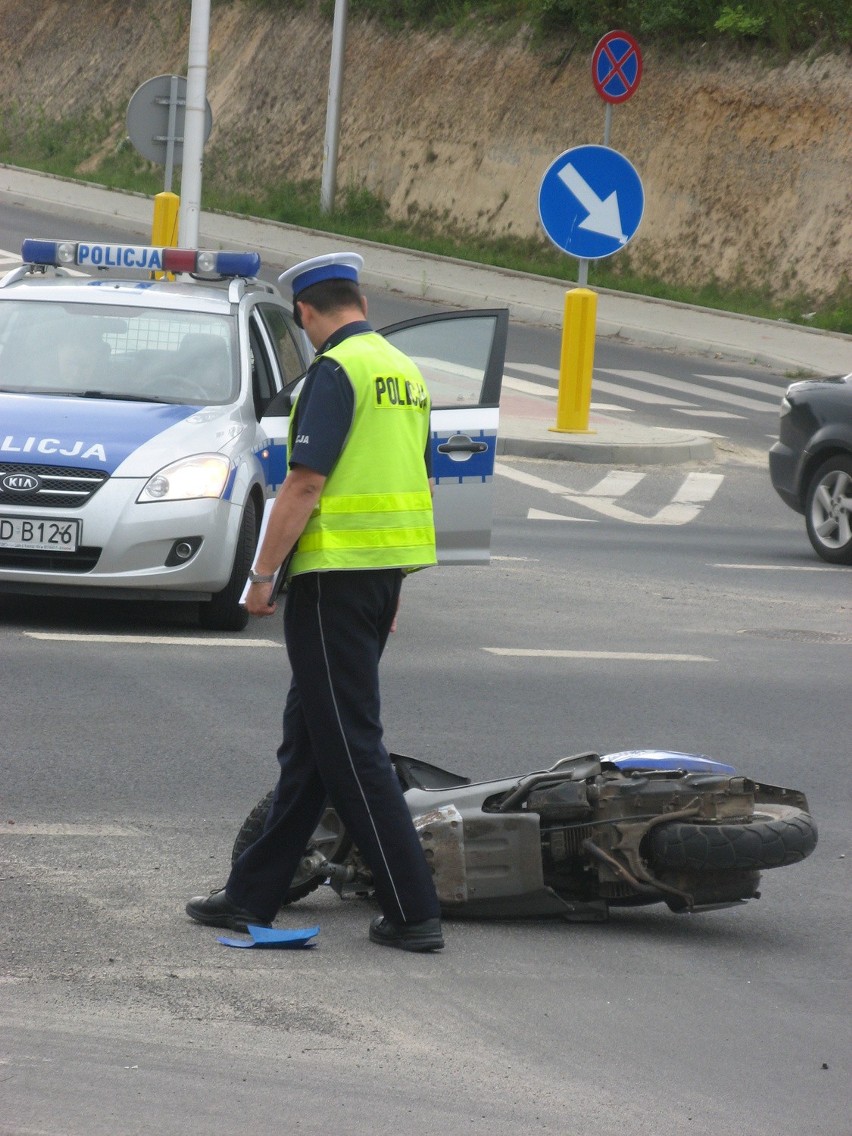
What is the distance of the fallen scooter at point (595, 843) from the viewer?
4984 millimetres

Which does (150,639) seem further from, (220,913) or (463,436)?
(220,913)

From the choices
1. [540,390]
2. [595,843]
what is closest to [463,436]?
[595,843]

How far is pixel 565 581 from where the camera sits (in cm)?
1117

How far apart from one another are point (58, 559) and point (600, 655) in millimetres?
2574

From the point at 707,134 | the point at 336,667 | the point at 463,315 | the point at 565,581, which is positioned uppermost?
the point at 707,134

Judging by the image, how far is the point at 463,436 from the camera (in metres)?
9.48

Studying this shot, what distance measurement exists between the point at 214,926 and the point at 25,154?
40.0 m

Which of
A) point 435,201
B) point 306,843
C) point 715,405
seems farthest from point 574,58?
point 306,843

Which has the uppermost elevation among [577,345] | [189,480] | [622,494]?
[577,345]

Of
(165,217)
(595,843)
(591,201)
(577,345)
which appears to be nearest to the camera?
(595,843)

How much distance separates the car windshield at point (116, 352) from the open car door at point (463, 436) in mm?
1101

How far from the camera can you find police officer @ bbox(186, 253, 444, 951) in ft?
15.5

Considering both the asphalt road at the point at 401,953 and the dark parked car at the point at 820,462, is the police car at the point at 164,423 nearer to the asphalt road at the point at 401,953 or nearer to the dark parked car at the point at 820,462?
the asphalt road at the point at 401,953

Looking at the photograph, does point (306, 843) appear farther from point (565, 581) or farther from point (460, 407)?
point (565, 581)
